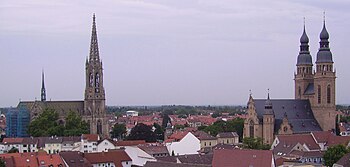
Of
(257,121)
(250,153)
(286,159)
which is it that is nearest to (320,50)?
(257,121)

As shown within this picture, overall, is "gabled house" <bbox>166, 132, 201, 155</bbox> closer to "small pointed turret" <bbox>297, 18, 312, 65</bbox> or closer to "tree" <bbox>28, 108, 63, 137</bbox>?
"small pointed turret" <bbox>297, 18, 312, 65</bbox>

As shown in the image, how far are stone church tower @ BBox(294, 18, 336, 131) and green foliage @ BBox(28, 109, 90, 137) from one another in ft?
A: 127

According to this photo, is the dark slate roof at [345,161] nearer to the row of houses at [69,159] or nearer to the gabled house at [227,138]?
the row of houses at [69,159]

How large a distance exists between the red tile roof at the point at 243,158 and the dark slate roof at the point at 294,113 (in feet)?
128

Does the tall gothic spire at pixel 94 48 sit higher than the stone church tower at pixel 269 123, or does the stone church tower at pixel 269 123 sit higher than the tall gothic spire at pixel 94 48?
the tall gothic spire at pixel 94 48

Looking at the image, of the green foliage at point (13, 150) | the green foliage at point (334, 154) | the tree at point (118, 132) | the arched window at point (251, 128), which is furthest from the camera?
the tree at point (118, 132)

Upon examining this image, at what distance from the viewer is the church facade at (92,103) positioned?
12056 cm

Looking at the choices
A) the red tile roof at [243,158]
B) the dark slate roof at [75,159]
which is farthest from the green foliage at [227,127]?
the red tile roof at [243,158]

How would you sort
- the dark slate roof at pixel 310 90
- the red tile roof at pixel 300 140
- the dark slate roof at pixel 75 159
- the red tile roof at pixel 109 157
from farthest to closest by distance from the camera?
the dark slate roof at pixel 310 90
the red tile roof at pixel 300 140
the red tile roof at pixel 109 157
the dark slate roof at pixel 75 159

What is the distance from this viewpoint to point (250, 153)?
54531 mm

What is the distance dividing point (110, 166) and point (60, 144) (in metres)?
23.5

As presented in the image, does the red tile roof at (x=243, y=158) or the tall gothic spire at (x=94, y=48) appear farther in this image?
the tall gothic spire at (x=94, y=48)

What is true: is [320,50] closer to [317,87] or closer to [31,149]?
[317,87]

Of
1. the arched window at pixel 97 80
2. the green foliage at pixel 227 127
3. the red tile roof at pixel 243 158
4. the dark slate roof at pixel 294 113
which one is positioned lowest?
the green foliage at pixel 227 127
